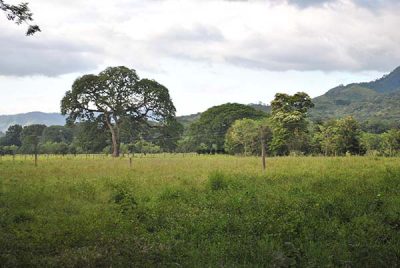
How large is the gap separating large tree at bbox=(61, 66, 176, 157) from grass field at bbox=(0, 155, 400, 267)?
4575cm

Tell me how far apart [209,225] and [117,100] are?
53.2 metres

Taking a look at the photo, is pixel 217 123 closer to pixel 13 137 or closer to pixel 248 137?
pixel 248 137

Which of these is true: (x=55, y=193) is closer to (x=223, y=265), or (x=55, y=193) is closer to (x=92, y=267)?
(x=92, y=267)

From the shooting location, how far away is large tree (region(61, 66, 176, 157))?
60.5m

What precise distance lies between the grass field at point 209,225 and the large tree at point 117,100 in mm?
45754

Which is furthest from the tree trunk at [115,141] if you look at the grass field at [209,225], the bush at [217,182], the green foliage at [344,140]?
the bush at [217,182]

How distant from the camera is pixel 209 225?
10578 millimetres

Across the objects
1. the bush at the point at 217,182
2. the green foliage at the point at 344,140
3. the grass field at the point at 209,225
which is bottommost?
the grass field at the point at 209,225

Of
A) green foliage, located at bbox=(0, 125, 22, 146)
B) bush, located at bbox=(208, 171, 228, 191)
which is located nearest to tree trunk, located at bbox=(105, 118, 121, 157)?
bush, located at bbox=(208, 171, 228, 191)

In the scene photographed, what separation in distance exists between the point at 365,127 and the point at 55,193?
149 m

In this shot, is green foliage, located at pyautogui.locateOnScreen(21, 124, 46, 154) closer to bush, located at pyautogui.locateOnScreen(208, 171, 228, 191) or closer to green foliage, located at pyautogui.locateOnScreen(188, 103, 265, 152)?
green foliage, located at pyautogui.locateOnScreen(188, 103, 265, 152)

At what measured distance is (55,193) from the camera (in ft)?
51.1

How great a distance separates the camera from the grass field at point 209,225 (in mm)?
8250

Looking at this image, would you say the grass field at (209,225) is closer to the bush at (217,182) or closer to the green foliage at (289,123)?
the bush at (217,182)
